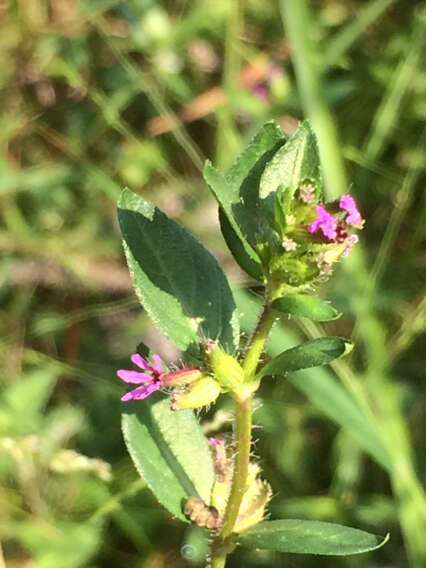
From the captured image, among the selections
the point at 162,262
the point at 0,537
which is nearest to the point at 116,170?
the point at 0,537

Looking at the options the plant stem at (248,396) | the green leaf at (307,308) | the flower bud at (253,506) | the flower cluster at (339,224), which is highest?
the flower cluster at (339,224)

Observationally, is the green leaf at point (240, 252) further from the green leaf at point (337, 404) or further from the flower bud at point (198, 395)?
the green leaf at point (337, 404)

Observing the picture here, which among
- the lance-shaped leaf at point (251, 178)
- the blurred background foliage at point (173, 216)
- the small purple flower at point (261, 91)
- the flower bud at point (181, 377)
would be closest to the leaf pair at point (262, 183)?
the lance-shaped leaf at point (251, 178)

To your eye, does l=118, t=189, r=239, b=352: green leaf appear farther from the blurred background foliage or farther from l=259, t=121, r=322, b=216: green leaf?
the blurred background foliage

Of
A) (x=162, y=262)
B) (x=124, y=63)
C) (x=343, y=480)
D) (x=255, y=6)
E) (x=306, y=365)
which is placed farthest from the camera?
(x=255, y=6)

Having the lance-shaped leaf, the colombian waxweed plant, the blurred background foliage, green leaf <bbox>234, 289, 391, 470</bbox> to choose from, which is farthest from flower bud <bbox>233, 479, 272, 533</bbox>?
the blurred background foliage

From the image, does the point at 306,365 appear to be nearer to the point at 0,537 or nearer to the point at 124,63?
the point at 0,537

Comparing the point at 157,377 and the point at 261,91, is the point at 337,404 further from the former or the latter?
the point at 261,91
